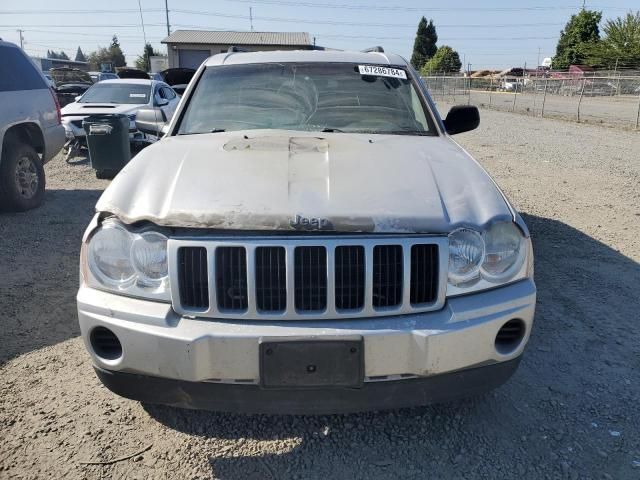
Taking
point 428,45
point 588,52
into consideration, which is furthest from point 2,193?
point 428,45

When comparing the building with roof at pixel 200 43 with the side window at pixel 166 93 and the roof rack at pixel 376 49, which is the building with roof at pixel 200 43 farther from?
the roof rack at pixel 376 49

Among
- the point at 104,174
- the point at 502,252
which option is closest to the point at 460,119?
the point at 502,252

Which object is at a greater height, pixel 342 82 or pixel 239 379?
pixel 342 82

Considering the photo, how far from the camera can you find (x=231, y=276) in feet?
7.07

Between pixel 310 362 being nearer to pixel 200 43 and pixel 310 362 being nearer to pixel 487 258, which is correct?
pixel 487 258

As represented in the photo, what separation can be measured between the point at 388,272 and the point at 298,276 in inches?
14.4

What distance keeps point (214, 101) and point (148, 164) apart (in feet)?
3.81

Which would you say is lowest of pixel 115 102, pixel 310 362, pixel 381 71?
pixel 310 362

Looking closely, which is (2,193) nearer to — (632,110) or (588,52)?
(632,110)

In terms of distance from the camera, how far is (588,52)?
57.8m

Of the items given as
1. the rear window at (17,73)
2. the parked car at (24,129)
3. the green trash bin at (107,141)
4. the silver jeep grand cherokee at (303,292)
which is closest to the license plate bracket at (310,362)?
the silver jeep grand cherokee at (303,292)

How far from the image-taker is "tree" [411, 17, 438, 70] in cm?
7782

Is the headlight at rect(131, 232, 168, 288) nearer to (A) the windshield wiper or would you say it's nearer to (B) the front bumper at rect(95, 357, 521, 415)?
(B) the front bumper at rect(95, 357, 521, 415)

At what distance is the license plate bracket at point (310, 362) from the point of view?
207cm
